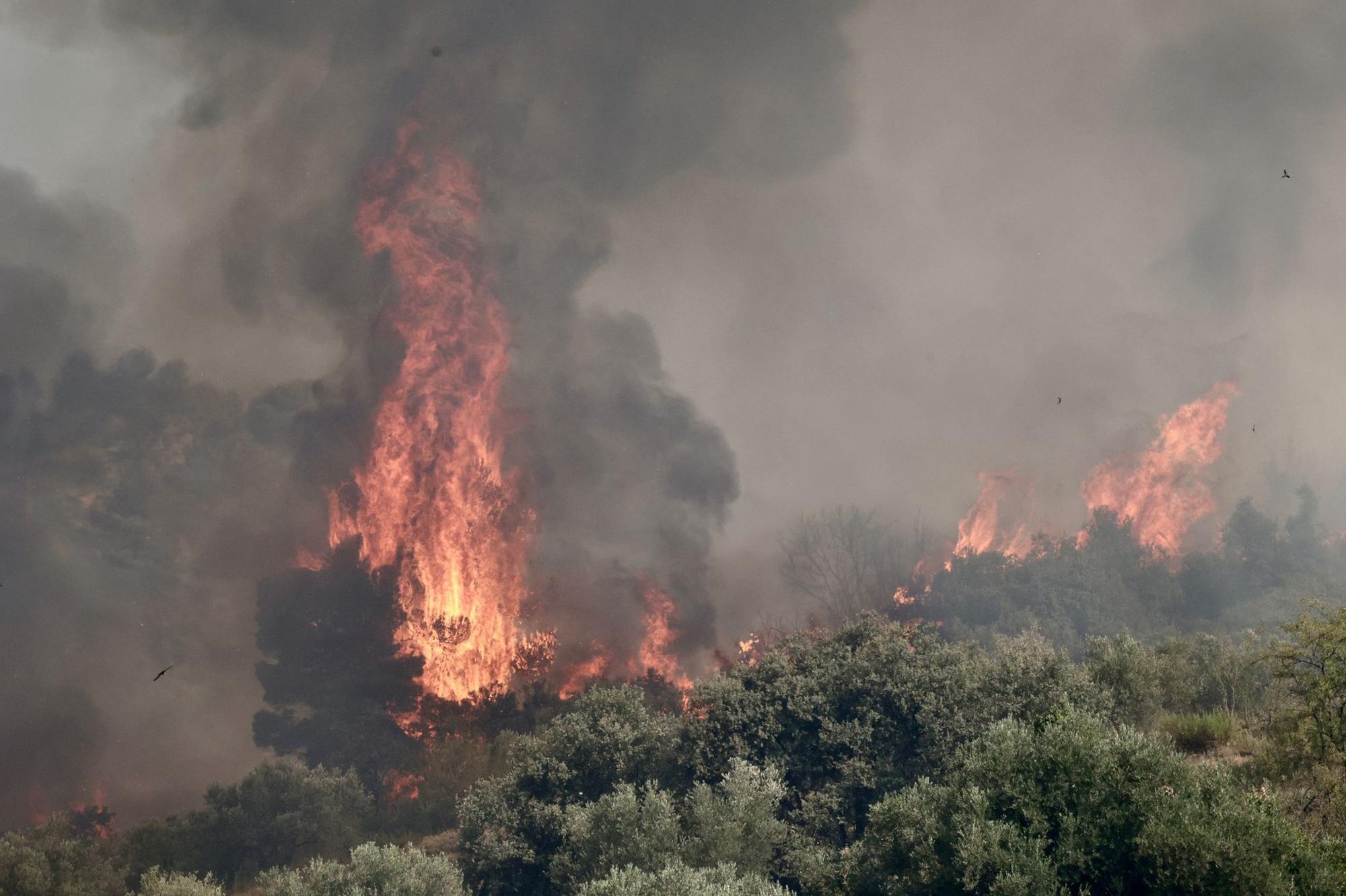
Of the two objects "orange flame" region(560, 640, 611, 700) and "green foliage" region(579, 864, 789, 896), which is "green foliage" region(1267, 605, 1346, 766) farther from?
"orange flame" region(560, 640, 611, 700)

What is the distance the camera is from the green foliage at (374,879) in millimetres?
46688

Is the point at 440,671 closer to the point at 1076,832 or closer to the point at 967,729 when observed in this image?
the point at 967,729

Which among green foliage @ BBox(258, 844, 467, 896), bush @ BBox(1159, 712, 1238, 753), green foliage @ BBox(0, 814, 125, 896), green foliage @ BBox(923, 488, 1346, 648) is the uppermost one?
green foliage @ BBox(923, 488, 1346, 648)

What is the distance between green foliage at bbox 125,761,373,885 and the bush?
72.2 m

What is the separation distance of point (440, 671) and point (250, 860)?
1582 inches

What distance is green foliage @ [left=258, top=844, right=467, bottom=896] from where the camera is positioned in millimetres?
46688

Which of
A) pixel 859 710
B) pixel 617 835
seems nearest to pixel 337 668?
pixel 617 835

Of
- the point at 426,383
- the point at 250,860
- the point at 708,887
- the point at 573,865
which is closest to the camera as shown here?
the point at 708,887

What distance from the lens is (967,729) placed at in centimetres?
5275

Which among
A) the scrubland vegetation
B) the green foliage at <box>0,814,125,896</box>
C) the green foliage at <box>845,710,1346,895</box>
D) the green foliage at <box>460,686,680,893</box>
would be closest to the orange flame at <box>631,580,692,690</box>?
the scrubland vegetation

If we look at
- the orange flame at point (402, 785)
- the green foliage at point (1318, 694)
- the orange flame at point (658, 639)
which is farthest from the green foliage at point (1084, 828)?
the orange flame at point (658, 639)

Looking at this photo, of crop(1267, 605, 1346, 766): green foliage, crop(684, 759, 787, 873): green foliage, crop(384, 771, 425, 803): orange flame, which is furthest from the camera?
crop(384, 771, 425, 803): orange flame

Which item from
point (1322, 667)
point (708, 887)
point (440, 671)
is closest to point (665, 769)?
point (708, 887)

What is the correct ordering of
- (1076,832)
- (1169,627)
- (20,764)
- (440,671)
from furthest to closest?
1. (1169,627)
2. (440,671)
3. (20,764)
4. (1076,832)
